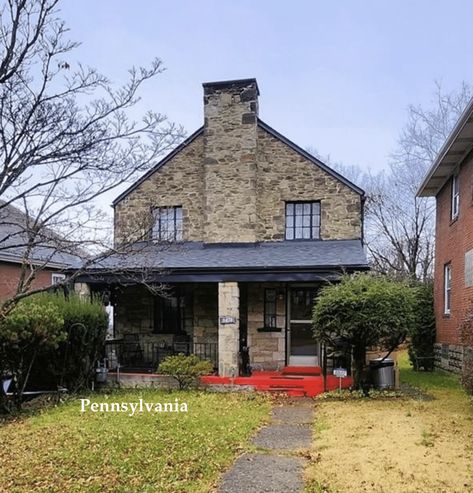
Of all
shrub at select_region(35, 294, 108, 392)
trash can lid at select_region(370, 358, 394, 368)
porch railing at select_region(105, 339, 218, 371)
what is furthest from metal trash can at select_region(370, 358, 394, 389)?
shrub at select_region(35, 294, 108, 392)

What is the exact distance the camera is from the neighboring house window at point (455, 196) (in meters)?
14.4

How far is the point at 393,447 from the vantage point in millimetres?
6734

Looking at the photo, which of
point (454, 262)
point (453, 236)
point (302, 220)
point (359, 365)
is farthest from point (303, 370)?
point (453, 236)

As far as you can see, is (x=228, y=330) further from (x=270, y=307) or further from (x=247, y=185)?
(x=247, y=185)

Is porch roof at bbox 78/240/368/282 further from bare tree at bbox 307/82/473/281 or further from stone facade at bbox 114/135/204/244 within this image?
bare tree at bbox 307/82/473/281

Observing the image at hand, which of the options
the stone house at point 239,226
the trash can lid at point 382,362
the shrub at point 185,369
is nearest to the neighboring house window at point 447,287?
the stone house at point 239,226

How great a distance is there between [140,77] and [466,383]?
24.8ft

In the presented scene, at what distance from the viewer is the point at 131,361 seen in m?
14.9

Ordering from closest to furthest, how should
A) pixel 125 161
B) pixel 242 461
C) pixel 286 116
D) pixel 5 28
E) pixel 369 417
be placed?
1. pixel 242 461
2. pixel 5 28
3. pixel 125 161
4. pixel 369 417
5. pixel 286 116

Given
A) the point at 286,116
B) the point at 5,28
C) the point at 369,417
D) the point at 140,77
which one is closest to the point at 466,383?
the point at 369,417

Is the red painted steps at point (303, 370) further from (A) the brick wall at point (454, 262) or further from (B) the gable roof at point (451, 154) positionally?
(B) the gable roof at point (451, 154)

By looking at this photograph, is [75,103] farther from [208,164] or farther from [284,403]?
[208,164]

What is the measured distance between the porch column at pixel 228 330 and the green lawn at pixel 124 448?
2.38 metres

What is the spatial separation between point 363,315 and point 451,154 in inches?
227
